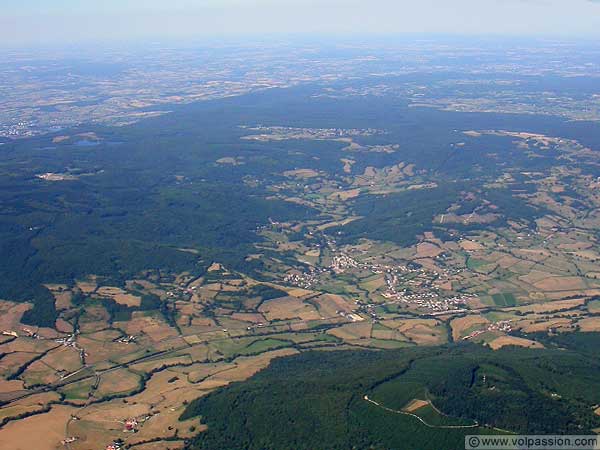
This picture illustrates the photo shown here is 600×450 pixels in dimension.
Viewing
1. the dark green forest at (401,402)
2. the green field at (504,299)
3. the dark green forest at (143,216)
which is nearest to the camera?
the dark green forest at (401,402)

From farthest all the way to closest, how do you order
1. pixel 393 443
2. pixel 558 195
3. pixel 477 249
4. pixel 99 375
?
pixel 558 195
pixel 477 249
pixel 99 375
pixel 393 443

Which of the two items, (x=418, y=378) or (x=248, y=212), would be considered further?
(x=248, y=212)

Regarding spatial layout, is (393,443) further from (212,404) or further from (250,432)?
(212,404)

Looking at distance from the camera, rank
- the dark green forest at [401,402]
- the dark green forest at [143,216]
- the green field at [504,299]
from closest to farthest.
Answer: the dark green forest at [401,402] → the green field at [504,299] → the dark green forest at [143,216]

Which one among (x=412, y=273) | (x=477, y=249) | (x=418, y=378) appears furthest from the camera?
(x=477, y=249)

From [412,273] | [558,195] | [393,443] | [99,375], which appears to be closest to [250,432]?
[393,443]

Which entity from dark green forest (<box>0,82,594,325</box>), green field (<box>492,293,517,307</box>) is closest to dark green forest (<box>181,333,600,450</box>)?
green field (<box>492,293,517,307</box>)

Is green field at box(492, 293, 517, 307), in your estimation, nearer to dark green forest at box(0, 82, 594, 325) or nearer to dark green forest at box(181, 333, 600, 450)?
dark green forest at box(181, 333, 600, 450)

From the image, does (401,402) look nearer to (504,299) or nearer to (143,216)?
(504,299)

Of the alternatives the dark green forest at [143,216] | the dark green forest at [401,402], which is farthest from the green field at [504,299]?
the dark green forest at [143,216]

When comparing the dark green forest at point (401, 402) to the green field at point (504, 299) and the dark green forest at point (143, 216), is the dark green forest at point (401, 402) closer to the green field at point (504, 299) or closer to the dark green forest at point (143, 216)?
the green field at point (504, 299)

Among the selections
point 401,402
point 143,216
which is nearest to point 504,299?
point 401,402
